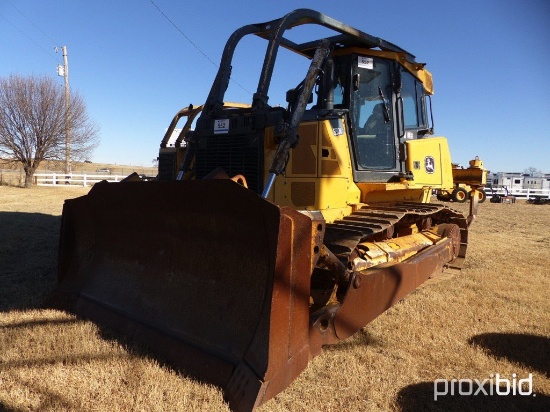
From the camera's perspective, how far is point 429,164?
5.67 meters

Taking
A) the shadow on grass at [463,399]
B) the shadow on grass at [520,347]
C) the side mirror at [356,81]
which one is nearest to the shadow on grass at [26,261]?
the shadow on grass at [463,399]

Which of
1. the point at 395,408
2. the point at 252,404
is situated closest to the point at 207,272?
the point at 252,404

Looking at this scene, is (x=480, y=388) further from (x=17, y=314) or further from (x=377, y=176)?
(x=17, y=314)

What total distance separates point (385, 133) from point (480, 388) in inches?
116

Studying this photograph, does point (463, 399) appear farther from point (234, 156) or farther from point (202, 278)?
point (234, 156)

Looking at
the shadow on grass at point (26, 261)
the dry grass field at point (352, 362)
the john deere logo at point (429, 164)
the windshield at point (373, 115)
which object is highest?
the windshield at point (373, 115)

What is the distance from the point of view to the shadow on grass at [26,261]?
4.43 meters

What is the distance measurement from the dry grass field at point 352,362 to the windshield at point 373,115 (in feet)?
5.44

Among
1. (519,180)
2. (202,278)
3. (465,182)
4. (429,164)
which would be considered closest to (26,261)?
(202,278)

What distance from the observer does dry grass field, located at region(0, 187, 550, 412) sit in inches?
104

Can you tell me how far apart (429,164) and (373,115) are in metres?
1.25
